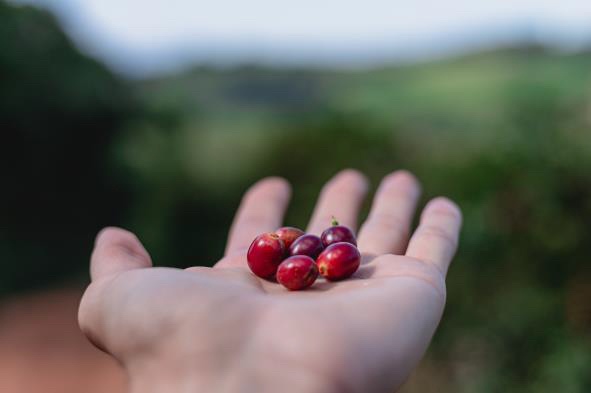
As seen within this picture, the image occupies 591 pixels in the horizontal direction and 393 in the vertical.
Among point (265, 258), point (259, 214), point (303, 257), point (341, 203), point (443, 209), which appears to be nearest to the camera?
point (303, 257)

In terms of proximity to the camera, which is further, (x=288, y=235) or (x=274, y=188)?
(x=274, y=188)

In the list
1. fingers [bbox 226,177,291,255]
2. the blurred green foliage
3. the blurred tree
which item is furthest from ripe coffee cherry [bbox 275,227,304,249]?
the blurred tree

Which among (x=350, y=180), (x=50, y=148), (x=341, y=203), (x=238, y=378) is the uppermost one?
(x=350, y=180)

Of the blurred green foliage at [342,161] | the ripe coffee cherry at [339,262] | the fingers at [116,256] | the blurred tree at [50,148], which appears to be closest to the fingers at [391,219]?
the ripe coffee cherry at [339,262]

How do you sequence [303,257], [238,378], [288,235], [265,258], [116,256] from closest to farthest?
[238,378] → [116,256] → [303,257] → [265,258] → [288,235]

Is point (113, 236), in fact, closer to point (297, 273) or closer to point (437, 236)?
point (297, 273)

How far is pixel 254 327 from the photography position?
2.38 m

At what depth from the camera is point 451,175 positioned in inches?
213

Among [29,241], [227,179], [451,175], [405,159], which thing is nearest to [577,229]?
[451,175]

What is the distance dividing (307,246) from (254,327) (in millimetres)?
997

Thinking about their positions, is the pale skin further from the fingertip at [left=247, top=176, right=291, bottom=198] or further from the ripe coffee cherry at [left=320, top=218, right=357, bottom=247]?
the fingertip at [left=247, top=176, right=291, bottom=198]

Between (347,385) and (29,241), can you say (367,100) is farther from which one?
(347,385)

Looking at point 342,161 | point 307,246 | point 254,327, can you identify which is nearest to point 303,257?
point 307,246

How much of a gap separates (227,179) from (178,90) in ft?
7.84
